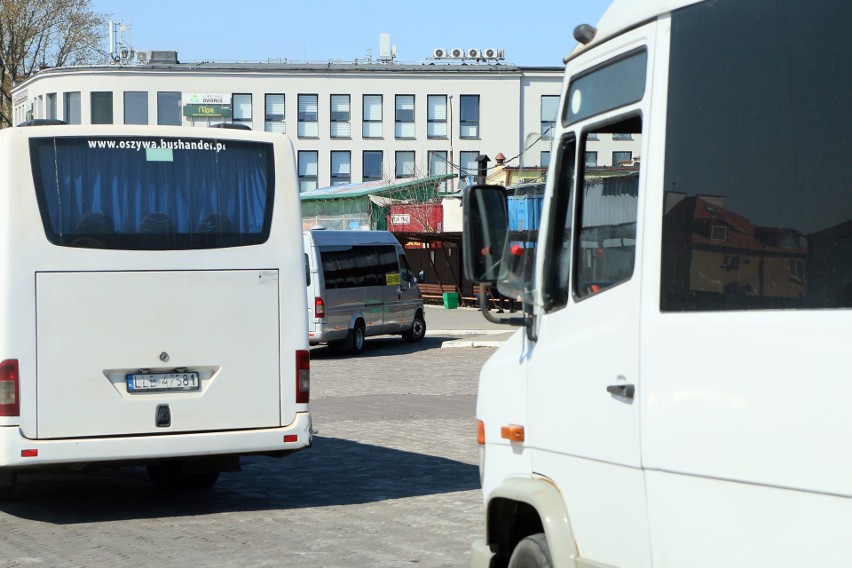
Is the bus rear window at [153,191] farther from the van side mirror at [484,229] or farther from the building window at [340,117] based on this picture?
the building window at [340,117]

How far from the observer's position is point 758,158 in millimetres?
3533

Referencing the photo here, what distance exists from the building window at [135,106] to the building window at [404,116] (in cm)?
1684

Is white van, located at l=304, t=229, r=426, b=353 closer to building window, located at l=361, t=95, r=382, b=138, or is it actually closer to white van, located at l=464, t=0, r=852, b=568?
white van, located at l=464, t=0, r=852, b=568

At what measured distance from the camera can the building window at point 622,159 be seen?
4.30 metres

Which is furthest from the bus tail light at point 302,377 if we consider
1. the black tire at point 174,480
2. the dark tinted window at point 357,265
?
the dark tinted window at point 357,265

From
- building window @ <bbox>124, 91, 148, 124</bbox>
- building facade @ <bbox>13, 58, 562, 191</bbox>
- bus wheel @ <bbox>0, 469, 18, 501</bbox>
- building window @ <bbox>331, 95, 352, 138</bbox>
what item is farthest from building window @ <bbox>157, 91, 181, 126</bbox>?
bus wheel @ <bbox>0, 469, 18, 501</bbox>

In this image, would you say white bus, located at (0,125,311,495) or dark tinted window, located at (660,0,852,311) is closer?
dark tinted window, located at (660,0,852,311)

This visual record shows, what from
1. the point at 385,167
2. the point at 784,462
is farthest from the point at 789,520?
the point at 385,167

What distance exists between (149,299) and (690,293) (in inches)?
263

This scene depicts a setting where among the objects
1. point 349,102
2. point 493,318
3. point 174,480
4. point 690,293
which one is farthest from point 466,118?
point 690,293

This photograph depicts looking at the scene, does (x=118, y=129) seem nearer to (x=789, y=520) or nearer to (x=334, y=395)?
(x=789, y=520)

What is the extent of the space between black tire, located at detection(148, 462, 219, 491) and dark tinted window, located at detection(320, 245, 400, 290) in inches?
583

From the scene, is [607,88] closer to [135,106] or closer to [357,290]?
[357,290]

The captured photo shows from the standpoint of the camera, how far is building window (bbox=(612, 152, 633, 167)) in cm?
430
